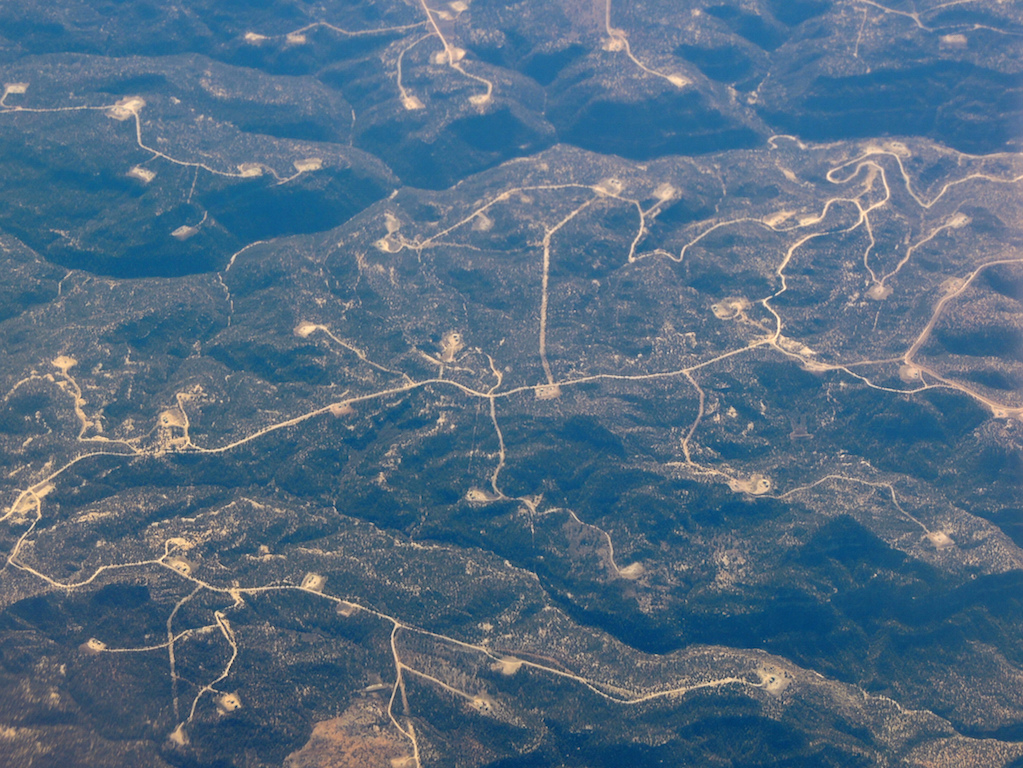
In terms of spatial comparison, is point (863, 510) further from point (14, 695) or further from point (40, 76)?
point (40, 76)

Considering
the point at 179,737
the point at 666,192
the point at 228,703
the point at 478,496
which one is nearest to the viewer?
the point at 179,737

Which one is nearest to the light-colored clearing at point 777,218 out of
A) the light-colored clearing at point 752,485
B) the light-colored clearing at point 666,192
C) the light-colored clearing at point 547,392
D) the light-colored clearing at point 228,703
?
the light-colored clearing at point 666,192

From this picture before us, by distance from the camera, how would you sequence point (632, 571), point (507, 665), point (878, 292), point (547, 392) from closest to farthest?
1. point (507, 665)
2. point (632, 571)
3. point (547, 392)
4. point (878, 292)

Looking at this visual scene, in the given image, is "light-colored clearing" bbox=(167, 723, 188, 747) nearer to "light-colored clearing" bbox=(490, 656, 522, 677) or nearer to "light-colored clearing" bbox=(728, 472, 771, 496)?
"light-colored clearing" bbox=(490, 656, 522, 677)

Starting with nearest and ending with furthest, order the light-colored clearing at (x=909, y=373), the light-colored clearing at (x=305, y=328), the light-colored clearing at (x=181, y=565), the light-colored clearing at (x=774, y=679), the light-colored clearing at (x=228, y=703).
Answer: the light-colored clearing at (x=228, y=703), the light-colored clearing at (x=774, y=679), the light-colored clearing at (x=181, y=565), the light-colored clearing at (x=909, y=373), the light-colored clearing at (x=305, y=328)

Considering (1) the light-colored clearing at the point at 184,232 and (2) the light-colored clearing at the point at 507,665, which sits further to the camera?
(1) the light-colored clearing at the point at 184,232

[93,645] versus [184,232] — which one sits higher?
[184,232]

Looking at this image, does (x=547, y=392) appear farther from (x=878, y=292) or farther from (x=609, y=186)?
(x=878, y=292)

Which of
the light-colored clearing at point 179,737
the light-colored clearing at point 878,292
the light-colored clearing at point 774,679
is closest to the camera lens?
the light-colored clearing at point 179,737

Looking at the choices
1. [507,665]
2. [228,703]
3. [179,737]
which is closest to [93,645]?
[179,737]

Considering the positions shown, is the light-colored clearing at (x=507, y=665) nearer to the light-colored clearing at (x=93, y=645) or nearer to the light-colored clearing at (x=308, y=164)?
the light-colored clearing at (x=93, y=645)

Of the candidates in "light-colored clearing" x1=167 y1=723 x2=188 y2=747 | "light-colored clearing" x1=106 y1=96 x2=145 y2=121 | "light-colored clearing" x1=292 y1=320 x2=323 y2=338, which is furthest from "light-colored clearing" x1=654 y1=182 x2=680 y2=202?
"light-colored clearing" x1=167 y1=723 x2=188 y2=747

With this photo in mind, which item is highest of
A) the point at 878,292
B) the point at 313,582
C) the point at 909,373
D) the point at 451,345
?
the point at 878,292

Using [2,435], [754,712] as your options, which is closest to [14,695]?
[2,435]
